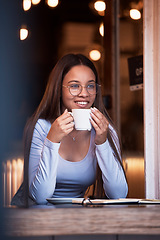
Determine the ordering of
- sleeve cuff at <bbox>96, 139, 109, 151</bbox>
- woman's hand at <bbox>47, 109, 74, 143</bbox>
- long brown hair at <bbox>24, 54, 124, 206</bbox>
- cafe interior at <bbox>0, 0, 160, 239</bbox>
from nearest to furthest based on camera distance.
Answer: cafe interior at <bbox>0, 0, 160, 239</bbox> → woman's hand at <bbox>47, 109, 74, 143</bbox> → sleeve cuff at <bbox>96, 139, 109, 151</bbox> → long brown hair at <bbox>24, 54, 124, 206</bbox>

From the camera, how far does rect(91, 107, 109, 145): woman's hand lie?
61.2 inches

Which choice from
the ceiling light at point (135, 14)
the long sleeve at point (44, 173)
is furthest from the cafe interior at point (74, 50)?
the long sleeve at point (44, 173)

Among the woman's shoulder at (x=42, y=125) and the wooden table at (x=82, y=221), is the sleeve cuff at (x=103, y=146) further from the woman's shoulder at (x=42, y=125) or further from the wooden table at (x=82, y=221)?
the wooden table at (x=82, y=221)

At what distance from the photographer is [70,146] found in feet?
6.03

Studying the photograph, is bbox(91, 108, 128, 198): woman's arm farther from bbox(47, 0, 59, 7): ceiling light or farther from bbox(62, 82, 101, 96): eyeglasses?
bbox(47, 0, 59, 7): ceiling light

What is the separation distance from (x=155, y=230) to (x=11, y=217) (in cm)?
38

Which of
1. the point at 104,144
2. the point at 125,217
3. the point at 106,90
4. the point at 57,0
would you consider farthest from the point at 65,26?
the point at 125,217

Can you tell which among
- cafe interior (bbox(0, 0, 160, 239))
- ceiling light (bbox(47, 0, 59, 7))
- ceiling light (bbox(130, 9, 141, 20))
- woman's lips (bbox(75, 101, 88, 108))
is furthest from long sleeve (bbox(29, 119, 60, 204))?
ceiling light (bbox(47, 0, 59, 7))

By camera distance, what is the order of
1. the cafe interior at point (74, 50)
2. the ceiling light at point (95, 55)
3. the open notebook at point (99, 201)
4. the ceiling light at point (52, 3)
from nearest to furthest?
the cafe interior at point (74, 50) < the open notebook at point (99, 201) < the ceiling light at point (95, 55) < the ceiling light at point (52, 3)

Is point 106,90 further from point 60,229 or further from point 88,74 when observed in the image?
point 60,229

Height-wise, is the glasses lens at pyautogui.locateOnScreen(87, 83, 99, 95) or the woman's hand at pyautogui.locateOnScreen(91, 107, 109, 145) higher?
the glasses lens at pyautogui.locateOnScreen(87, 83, 99, 95)

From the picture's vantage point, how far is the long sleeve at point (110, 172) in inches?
64.4

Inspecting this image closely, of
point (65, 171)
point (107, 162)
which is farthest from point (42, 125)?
point (107, 162)

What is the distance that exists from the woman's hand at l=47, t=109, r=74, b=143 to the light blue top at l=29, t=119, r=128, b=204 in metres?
0.03
